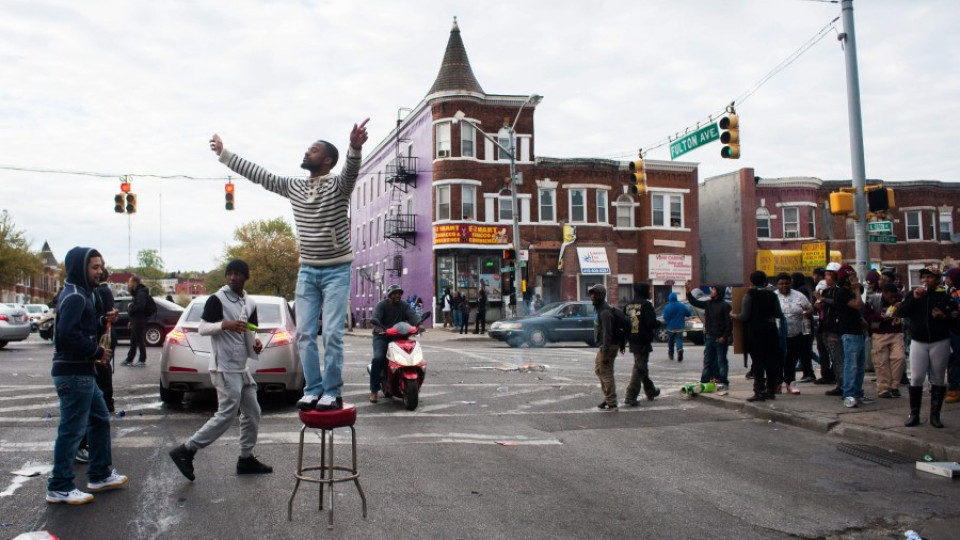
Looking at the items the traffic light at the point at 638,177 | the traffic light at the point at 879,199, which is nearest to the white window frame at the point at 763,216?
the traffic light at the point at 638,177

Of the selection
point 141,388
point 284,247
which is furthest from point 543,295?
point 284,247

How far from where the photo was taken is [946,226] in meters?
47.2

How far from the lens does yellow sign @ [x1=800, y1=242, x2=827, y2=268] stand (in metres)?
39.6

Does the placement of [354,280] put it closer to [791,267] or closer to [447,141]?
[447,141]

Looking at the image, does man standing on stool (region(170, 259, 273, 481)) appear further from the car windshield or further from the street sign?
the street sign

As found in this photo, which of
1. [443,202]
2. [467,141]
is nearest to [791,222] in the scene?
[467,141]

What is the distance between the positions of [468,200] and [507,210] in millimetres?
2153

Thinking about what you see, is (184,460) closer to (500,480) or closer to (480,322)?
(500,480)

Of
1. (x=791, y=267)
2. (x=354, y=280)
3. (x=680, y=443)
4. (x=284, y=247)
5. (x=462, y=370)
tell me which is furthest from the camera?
(x=284, y=247)

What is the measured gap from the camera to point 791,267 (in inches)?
1774

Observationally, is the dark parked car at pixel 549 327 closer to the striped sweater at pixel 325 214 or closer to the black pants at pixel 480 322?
the black pants at pixel 480 322

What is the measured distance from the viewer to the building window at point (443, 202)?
128ft

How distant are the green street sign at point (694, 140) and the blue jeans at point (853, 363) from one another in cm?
927

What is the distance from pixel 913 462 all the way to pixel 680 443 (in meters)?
2.33
